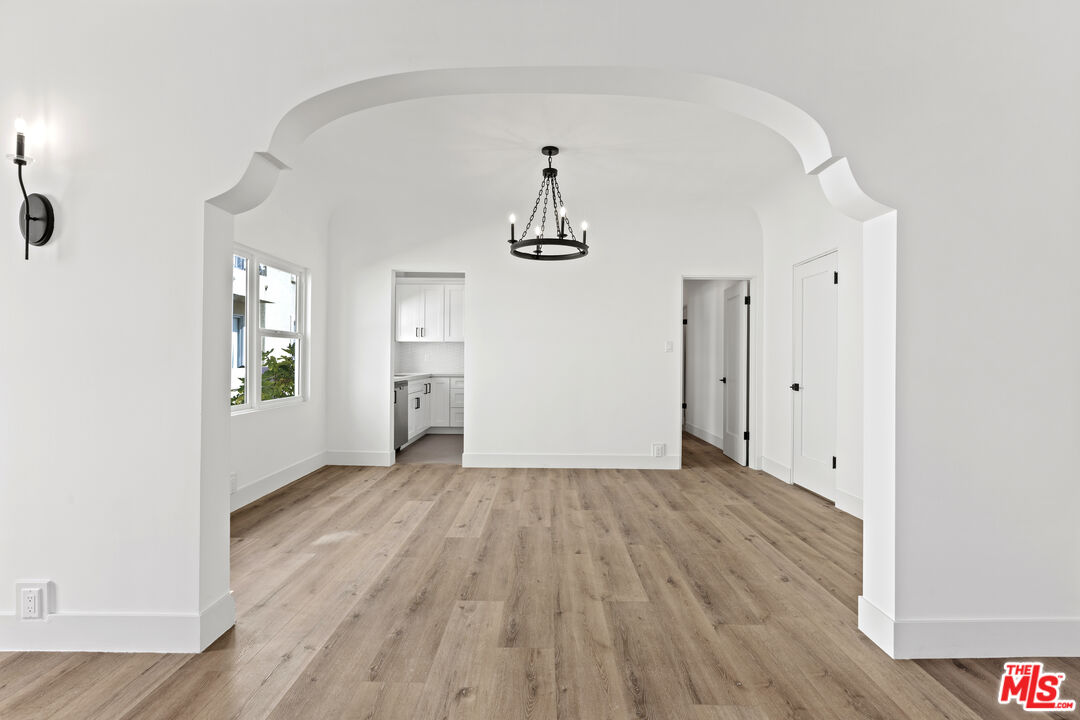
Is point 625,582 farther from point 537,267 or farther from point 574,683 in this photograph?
point 537,267

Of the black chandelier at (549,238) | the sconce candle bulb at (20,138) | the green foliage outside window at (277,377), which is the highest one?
the black chandelier at (549,238)

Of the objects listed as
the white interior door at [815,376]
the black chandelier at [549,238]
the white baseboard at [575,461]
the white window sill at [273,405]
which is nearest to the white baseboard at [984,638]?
the white interior door at [815,376]

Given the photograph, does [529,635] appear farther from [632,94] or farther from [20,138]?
[20,138]

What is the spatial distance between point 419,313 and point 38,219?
5522mm

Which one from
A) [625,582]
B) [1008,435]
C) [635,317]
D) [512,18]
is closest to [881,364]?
[1008,435]

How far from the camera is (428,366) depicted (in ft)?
Result: 29.3

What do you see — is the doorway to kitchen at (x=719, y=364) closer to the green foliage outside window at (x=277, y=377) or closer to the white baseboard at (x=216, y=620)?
the green foliage outside window at (x=277, y=377)

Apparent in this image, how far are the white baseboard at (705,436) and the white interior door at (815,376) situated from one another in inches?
81.4

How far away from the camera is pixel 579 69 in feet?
6.94

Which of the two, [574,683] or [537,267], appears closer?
[574,683]

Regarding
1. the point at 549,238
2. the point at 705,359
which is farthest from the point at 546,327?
the point at 705,359

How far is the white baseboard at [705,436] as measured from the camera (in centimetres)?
732

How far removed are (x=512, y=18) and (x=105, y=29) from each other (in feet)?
5.26

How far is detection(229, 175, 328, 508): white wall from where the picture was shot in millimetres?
4336
